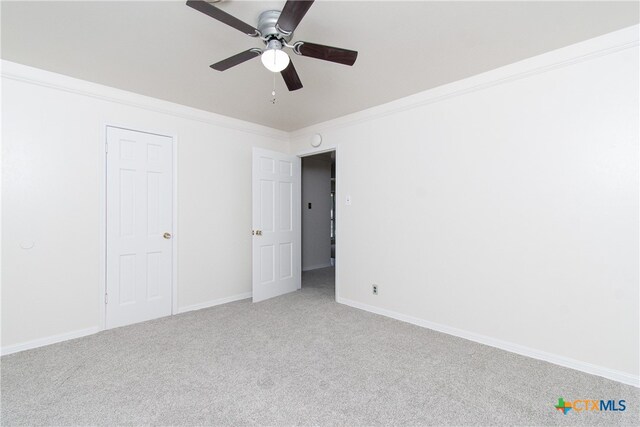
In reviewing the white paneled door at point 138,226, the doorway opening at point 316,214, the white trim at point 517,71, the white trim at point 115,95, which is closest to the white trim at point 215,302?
the white paneled door at point 138,226

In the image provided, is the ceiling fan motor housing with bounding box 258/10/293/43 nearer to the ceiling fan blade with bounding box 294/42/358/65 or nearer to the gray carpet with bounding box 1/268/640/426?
the ceiling fan blade with bounding box 294/42/358/65

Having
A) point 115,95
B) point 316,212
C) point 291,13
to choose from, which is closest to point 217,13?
point 291,13

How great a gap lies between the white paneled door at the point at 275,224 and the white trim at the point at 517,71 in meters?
1.19

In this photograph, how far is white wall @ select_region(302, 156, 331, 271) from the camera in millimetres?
6152

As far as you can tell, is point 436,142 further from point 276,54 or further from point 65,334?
A: point 65,334

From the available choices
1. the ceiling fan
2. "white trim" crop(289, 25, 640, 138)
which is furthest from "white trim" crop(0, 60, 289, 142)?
the ceiling fan

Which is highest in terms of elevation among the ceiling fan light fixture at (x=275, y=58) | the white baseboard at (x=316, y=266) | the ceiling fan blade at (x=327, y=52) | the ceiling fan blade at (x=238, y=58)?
the ceiling fan blade at (x=238, y=58)

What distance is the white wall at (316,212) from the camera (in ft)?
20.2

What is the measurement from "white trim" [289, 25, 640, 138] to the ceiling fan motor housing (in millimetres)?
1726

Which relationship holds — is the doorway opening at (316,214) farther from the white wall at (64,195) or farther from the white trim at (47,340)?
the white trim at (47,340)

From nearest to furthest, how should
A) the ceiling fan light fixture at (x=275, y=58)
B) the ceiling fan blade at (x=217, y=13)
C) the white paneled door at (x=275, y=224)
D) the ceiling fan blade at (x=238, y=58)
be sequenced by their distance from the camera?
the ceiling fan blade at (x=217, y=13) < the ceiling fan light fixture at (x=275, y=58) < the ceiling fan blade at (x=238, y=58) < the white paneled door at (x=275, y=224)

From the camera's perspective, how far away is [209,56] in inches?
98.6

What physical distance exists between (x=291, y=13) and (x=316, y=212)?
4.90 m

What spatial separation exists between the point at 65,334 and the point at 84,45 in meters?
2.49
